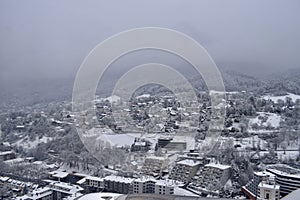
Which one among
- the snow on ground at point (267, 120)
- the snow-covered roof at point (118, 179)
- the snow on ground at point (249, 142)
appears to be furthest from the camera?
the snow on ground at point (267, 120)

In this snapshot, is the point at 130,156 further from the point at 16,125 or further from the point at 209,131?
the point at 16,125

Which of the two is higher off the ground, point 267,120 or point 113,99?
point 113,99

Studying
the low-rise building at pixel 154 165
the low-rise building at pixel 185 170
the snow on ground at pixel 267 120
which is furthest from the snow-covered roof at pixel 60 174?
the snow on ground at pixel 267 120

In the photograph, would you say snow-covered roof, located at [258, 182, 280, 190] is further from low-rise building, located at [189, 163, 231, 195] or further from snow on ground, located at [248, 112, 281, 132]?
snow on ground, located at [248, 112, 281, 132]

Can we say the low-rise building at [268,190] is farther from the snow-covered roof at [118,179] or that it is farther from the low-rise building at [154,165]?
the snow-covered roof at [118,179]

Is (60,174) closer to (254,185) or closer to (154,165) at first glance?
(154,165)

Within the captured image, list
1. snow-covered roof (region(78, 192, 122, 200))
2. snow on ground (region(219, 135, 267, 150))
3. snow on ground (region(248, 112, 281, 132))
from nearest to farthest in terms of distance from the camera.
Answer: snow-covered roof (region(78, 192, 122, 200)) < snow on ground (region(219, 135, 267, 150)) < snow on ground (region(248, 112, 281, 132))

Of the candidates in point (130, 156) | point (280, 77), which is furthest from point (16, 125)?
point (280, 77)

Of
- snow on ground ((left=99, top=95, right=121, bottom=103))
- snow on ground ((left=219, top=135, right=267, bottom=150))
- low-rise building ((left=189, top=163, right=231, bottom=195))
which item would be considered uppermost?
snow on ground ((left=99, top=95, right=121, bottom=103))

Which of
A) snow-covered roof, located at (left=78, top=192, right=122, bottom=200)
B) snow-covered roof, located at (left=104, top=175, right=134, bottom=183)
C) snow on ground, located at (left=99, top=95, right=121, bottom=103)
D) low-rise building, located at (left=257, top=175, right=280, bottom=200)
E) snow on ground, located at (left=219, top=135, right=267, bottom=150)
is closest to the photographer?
snow-covered roof, located at (left=78, top=192, right=122, bottom=200)

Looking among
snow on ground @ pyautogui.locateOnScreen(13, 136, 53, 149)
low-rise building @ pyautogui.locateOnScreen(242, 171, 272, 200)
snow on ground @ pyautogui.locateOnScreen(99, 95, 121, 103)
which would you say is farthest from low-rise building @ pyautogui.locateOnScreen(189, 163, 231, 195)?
snow on ground @ pyautogui.locateOnScreen(13, 136, 53, 149)

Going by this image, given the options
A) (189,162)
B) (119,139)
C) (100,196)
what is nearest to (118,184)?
A: (100,196)

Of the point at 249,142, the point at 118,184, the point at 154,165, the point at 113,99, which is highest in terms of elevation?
the point at 113,99
